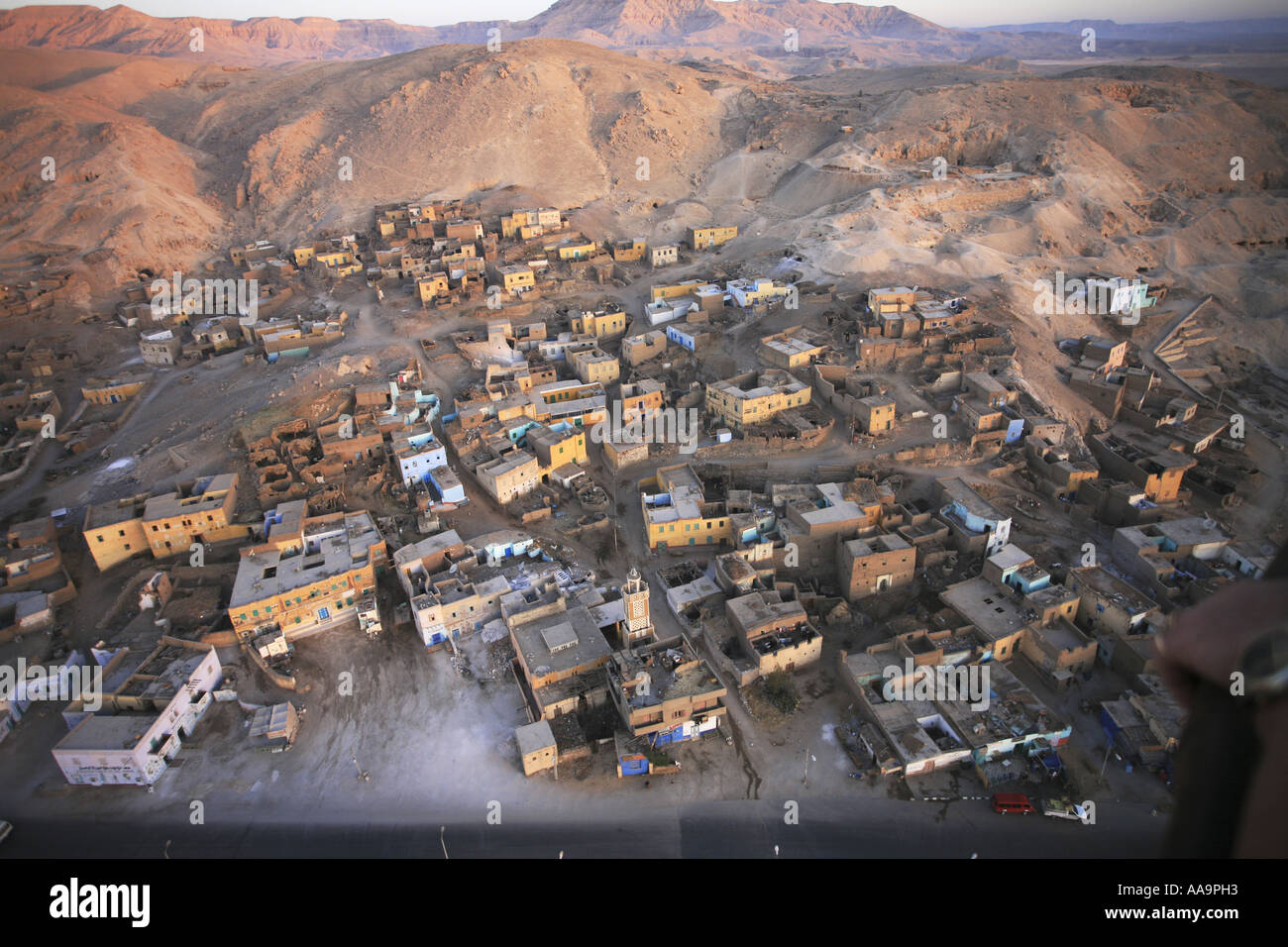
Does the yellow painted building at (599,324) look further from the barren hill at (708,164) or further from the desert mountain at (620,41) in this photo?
the desert mountain at (620,41)

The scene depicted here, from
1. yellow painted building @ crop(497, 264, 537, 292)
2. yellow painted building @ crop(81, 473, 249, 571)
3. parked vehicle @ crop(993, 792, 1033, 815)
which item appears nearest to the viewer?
parked vehicle @ crop(993, 792, 1033, 815)

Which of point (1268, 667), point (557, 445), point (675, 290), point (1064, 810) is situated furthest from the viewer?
point (675, 290)

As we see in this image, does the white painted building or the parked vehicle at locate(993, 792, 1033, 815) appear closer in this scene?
the parked vehicle at locate(993, 792, 1033, 815)

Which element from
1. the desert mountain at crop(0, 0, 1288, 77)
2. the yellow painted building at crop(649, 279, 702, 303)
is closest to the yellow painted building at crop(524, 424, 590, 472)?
the yellow painted building at crop(649, 279, 702, 303)

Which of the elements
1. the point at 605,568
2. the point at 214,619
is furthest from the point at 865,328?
the point at 214,619

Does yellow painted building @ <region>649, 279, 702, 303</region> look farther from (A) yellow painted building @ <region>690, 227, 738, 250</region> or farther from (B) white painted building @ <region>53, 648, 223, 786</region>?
(B) white painted building @ <region>53, 648, 223, 786</region>

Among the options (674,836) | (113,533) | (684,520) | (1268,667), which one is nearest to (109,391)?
(113,533)

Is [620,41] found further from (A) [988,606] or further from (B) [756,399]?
(A) [988,606]
